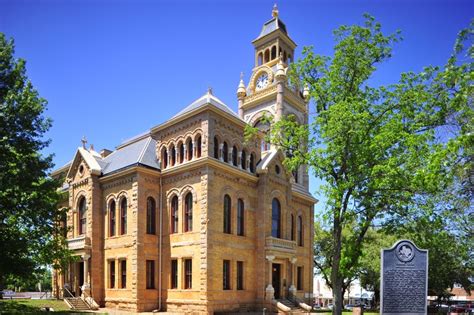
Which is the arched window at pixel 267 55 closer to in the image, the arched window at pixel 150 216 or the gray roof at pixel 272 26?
the gray roof at pixel 272 26

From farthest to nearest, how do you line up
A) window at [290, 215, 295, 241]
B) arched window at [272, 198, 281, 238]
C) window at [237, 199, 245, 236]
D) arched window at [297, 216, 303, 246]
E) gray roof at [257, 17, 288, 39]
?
gray roof at [257, 17, 288, 39] → arched window at [297, 216, 303, 246] → window at [290, 215, 295, 241] → arched window at [272, 198, 281, 238] → window at [237, 199, 245, 236]

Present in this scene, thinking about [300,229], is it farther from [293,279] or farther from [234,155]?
[234,155]

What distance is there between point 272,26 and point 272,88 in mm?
9030

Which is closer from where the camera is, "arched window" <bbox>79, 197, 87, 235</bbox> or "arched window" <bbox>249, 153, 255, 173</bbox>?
"arched window" <bbox>249, 153, 255, 173</bbox>

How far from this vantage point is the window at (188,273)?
27125 millimetres

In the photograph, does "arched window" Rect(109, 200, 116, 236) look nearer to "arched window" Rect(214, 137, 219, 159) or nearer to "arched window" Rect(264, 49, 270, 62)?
"arched window" Rect(214, 137, 219, 159)

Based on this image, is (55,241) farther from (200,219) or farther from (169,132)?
(169,132)

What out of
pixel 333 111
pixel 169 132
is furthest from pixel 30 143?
pixel 333 111

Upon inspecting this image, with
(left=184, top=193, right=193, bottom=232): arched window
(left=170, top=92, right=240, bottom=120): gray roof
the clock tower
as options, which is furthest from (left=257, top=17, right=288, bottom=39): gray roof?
(left=184, top=193, right=193, bottom=232): arched window

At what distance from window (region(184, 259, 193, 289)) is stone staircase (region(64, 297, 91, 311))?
26.0ft

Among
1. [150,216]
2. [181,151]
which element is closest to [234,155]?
[181,151]

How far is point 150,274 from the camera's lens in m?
28.5

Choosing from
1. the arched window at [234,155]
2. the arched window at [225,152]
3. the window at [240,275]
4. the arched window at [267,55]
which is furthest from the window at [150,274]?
the arched window at [267,55]

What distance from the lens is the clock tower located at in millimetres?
40281
